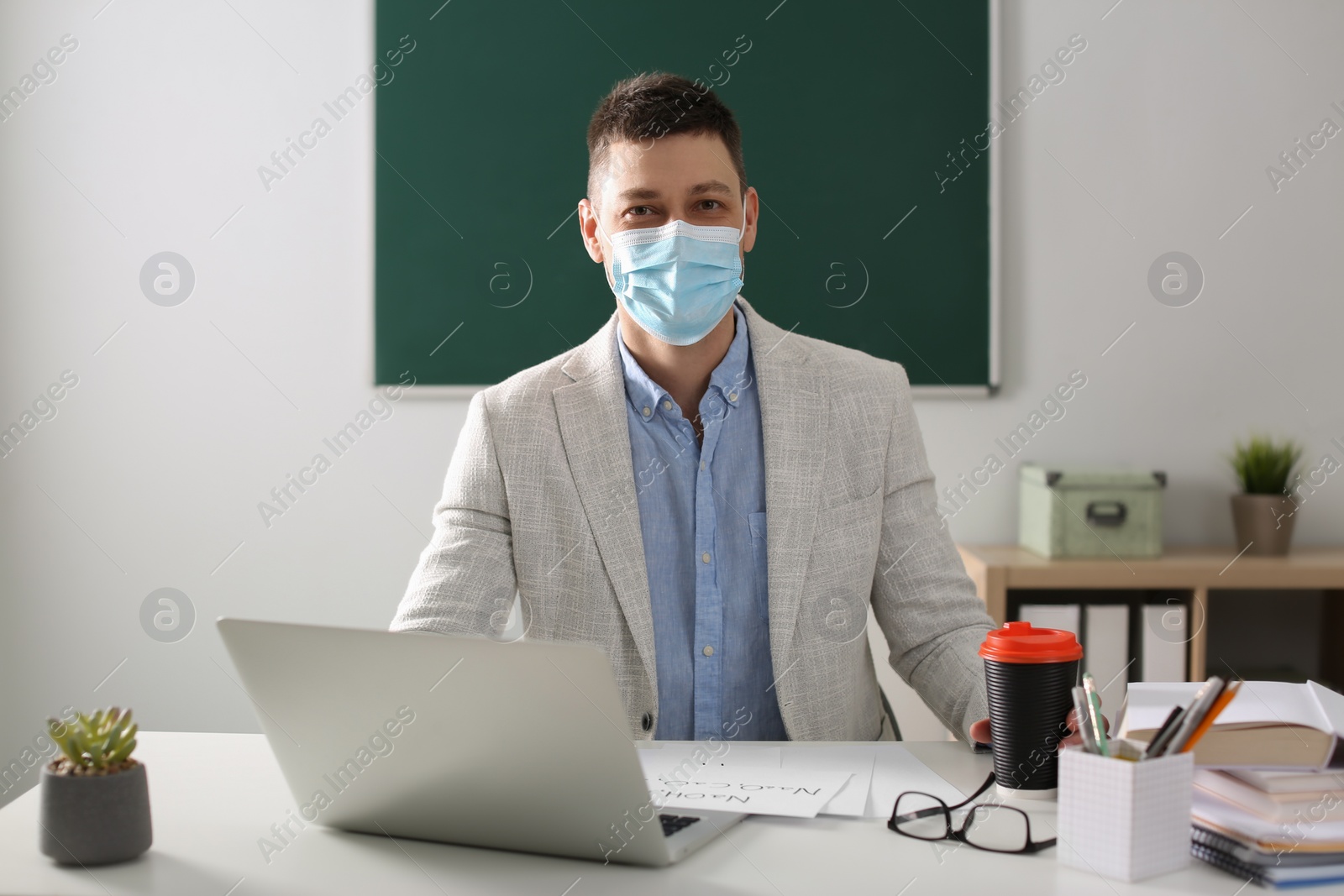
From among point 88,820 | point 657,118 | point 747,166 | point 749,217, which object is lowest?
point 88,820

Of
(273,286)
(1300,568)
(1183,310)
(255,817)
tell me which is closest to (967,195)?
(1183,310)

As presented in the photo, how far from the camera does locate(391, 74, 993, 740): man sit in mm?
1537

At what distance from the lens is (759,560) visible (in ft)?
5.30

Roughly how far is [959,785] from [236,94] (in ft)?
8.13

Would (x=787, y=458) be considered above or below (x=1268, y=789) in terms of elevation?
above

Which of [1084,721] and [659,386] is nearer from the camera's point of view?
[1084,721]

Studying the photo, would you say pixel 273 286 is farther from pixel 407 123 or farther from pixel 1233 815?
pixel 1233 815

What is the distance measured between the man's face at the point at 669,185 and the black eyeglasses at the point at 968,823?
0.93 m

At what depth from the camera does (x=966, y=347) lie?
8.91ft

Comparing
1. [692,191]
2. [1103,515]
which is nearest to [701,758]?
→ [692,191]

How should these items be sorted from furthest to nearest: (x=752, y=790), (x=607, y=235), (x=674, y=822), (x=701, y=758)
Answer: (x=607, y=235)
(x=701, y=758)
(x=752, y=790)
(x=674, y=822)

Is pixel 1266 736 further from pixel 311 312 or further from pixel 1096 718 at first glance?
pixel 311 312

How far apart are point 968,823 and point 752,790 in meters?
0.21

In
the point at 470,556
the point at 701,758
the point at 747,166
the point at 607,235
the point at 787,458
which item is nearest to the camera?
the point at 701,758
